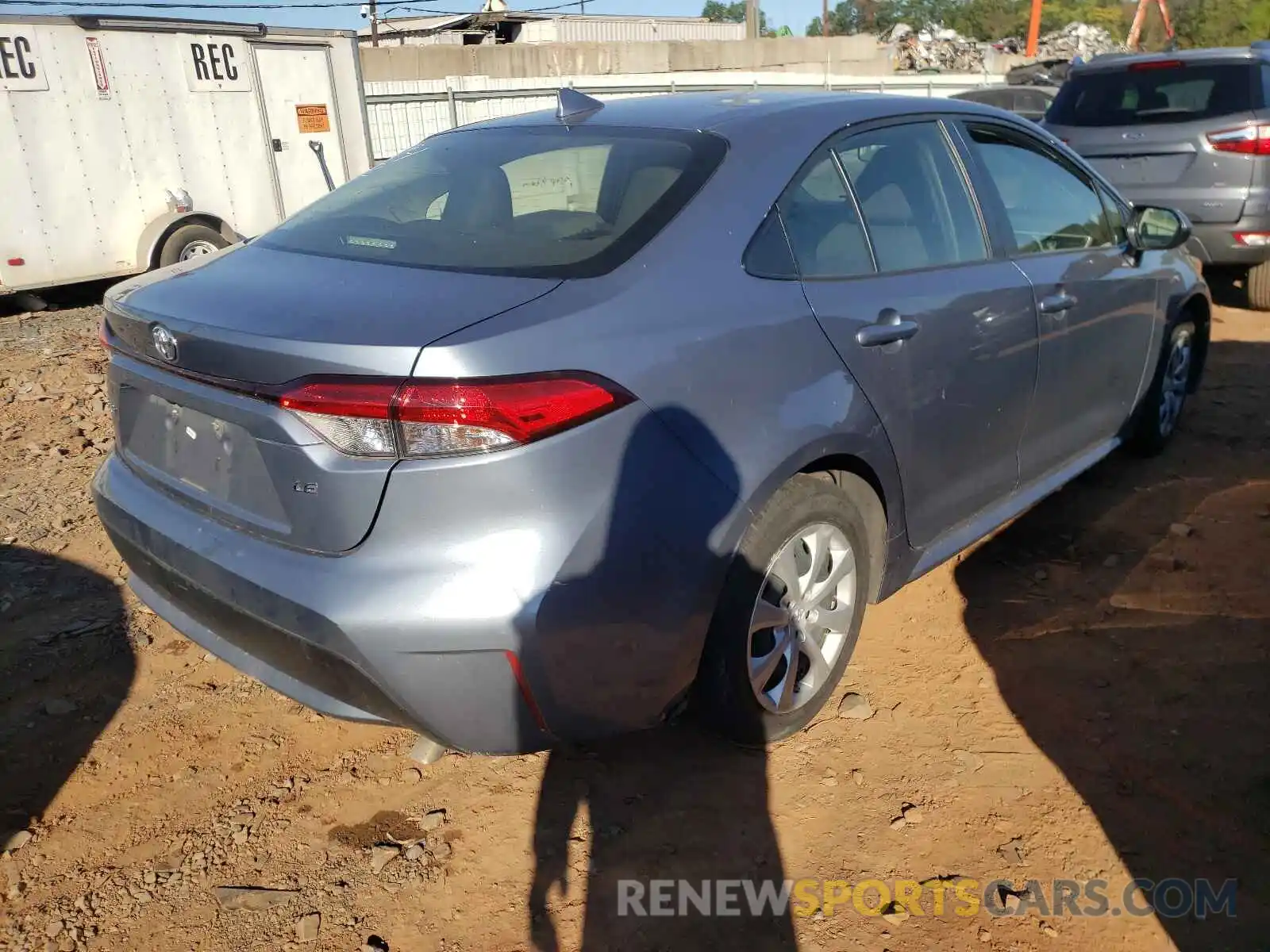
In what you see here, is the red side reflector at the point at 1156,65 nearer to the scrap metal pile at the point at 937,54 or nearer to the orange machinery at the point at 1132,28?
the orange machinery at the point at 1132,28

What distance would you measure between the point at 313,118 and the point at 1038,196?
8612mm

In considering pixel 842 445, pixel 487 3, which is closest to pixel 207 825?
pixel 842 445

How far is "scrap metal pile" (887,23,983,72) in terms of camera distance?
32.8m

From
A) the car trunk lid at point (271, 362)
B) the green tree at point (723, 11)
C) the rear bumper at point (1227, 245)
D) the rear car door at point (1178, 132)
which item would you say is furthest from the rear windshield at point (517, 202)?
the green tree at point (723, 11)

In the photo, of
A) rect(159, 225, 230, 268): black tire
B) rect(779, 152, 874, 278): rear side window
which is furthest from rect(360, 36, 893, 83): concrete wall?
rect(779, 152, 874, 278): rear side window

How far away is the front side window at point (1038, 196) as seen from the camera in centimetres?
345

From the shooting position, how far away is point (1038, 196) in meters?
3.70

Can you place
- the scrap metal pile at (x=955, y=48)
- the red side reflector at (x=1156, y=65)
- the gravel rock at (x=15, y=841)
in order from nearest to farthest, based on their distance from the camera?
the gravel rock at (x=15, y=841) < the red side reflector at (x=1156, y=65) < the scrap metal pile at (x=955, y=48)

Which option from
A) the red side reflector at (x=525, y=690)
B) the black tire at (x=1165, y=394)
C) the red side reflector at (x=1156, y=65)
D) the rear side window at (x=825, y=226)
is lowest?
the black tire at (x=1165, y=394)

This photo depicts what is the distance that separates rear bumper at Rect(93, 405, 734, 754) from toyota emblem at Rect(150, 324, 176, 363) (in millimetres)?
383

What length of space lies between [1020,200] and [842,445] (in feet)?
5.10

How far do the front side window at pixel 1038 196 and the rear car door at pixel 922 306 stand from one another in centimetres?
24

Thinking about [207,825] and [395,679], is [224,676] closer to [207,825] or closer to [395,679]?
[207,825]

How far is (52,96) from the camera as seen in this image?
825cm
